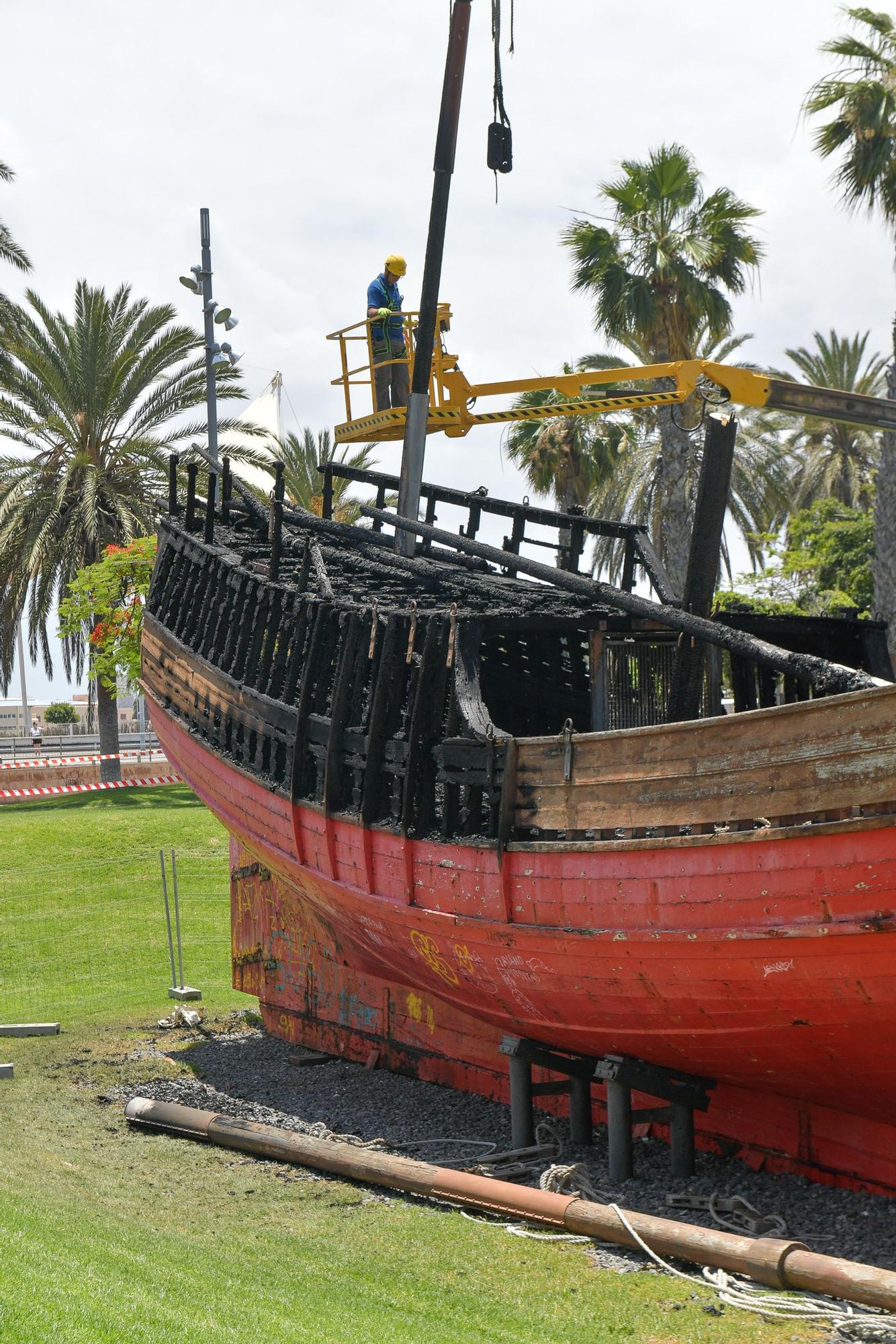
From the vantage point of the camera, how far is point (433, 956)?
8805 millimetres

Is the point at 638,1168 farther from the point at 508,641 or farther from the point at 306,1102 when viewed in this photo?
the point at 508,641

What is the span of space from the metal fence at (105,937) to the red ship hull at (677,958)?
220 inches

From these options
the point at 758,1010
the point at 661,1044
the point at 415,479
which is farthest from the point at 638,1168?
the point at 415,479

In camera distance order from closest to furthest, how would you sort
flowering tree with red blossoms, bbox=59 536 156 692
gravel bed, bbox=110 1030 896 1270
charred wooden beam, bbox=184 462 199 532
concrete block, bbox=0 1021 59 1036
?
gravel bed, bbox=110 1030 896 1270 < concrete block, bbox=0 1021 59 1036 < charred wooden beam, bbox=184 462 199 532 < flowering tree with red blossoms, bbox=59 536 156 692

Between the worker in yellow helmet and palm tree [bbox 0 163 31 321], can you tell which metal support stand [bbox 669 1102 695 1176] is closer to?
the worker in yellow helmet

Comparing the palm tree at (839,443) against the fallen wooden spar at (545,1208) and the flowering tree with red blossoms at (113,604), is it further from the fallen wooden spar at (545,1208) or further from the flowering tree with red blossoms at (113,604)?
the fallen wooden spar at (545,1208)

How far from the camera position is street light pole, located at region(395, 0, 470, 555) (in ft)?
38.6

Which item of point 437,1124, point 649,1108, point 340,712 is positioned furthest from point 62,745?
point 649,1108

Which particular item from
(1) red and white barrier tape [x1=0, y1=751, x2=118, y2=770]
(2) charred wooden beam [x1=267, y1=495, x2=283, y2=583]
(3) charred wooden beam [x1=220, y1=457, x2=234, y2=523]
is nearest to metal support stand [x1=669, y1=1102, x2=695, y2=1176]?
(2) charred wooden beam [x1=267, y1=495, x2=283, y2=583]

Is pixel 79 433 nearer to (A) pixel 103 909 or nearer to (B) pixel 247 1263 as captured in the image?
(A) pixel 103 909

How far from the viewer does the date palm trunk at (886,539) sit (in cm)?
2041

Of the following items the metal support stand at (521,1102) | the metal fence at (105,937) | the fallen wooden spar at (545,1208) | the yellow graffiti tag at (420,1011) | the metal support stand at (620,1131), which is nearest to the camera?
the fallen wooden spar at (545,1208)

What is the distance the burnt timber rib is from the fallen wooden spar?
39.0 inches

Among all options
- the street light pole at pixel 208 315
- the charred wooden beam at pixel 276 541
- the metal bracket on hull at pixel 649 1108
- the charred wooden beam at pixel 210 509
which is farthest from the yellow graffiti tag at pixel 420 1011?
the street light pole at pixel 208 315
